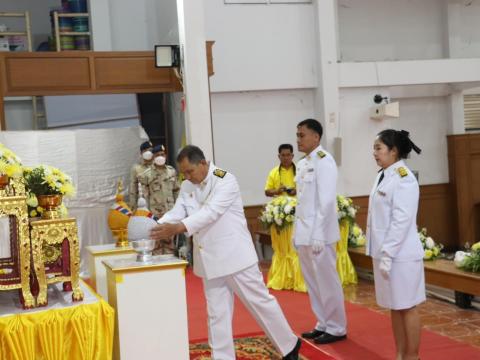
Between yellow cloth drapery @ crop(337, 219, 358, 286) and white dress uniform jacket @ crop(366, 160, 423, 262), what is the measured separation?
300cm

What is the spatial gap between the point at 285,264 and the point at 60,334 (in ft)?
13.4

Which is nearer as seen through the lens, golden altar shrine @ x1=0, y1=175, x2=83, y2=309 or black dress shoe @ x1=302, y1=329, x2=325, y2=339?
golden altar shrine @ x1=0, y1=175, x2=83, y2=309

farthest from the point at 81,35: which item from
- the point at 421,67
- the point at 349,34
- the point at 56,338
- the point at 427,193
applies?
the point at 56,338

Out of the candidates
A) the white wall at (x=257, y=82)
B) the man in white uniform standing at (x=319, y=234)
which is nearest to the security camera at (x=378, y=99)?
the white wall at (x=257, y=82)

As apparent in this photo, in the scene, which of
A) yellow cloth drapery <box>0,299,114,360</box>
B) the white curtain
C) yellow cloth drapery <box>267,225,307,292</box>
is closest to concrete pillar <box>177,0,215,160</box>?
the white curtain

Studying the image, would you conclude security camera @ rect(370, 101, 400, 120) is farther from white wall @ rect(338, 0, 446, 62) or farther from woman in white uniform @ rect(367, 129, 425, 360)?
woman in white uniform @ rect(367, 129, 425, 360)

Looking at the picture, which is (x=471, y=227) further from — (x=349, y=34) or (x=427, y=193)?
(x=349, y=34)

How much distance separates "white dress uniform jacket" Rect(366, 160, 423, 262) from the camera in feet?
12.4

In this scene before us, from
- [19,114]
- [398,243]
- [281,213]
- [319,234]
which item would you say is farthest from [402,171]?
[19,114]

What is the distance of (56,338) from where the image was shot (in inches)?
117

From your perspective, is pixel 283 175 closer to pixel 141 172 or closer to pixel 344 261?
pixel 344 261

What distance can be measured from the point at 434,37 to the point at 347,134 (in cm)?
257

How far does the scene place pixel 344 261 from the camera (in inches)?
276

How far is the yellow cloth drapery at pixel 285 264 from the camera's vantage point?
22.2ft
